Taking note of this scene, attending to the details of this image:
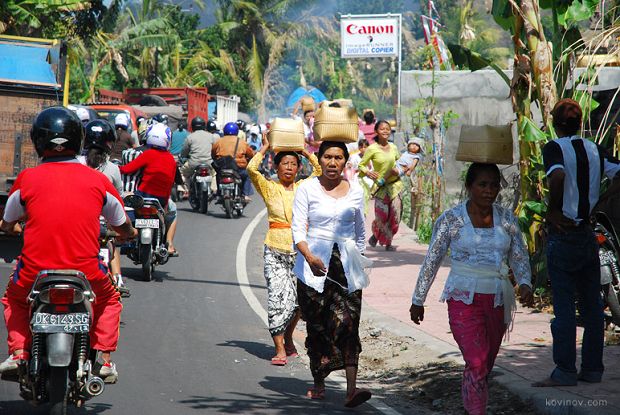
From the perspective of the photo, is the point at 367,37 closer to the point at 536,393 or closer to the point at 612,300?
the point at 612,300

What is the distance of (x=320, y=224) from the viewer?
740 cm

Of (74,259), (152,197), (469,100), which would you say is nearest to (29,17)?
(469,100)

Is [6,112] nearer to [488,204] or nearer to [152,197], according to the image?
[152,197]

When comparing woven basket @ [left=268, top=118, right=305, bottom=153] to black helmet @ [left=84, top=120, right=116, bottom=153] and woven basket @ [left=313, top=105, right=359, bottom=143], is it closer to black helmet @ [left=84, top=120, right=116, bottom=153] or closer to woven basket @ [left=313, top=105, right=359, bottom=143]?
woven basket @ [left=313, top=105, right=359, bottom=143]

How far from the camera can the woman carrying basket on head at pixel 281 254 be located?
8.77 metres

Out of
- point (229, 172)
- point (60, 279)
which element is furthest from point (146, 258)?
point (229, 172)

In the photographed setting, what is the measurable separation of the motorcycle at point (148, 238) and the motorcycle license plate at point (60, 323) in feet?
21.6

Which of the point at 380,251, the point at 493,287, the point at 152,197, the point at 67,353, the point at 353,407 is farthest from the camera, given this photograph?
the point at 380,251

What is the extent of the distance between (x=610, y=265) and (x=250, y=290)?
5.66 metres

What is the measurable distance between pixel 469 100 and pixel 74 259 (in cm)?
1369

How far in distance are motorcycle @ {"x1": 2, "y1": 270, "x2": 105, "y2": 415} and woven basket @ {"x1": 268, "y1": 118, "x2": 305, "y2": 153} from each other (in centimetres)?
312

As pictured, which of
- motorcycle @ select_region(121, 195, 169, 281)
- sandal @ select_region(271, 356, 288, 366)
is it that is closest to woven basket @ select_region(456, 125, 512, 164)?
sandal @ select_region(271, 356, 288, 366)

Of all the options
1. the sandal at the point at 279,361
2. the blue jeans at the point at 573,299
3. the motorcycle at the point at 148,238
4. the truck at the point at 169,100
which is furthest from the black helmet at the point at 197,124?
the blue jeans at the point at 573,299

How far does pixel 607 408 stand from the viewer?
259 inches
